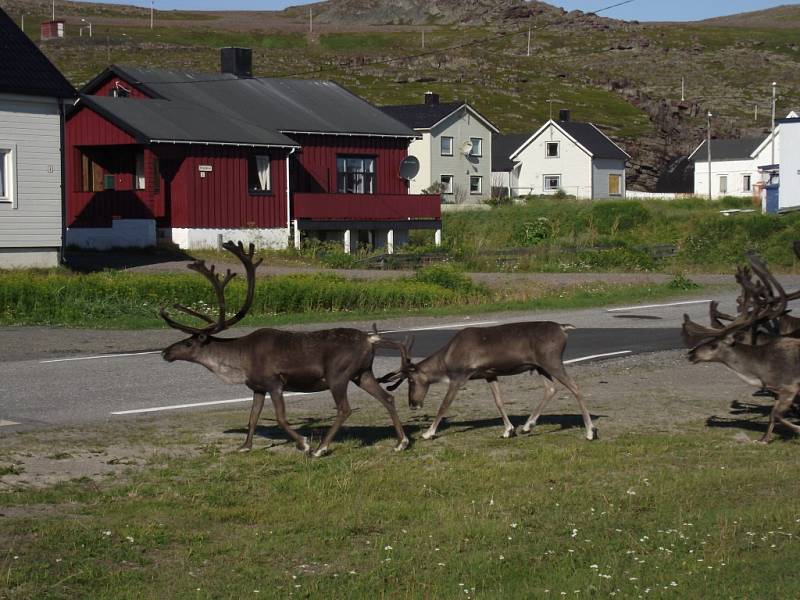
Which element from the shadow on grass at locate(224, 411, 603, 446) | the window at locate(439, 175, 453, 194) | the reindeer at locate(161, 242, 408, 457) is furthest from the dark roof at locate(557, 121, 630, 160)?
the reindeer at locate(161, 242, 408, 457)

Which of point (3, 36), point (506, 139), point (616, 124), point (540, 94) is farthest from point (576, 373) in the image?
point (540, 94)

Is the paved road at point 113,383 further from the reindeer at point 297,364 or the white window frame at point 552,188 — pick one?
the white window frame at point 552,188

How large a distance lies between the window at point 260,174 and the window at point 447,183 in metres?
33.6

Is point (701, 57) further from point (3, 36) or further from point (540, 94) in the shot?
point (3, 36)

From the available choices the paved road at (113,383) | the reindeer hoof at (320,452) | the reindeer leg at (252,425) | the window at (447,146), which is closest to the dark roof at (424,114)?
the window at (447,146)

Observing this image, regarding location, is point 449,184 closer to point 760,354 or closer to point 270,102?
point 270,102

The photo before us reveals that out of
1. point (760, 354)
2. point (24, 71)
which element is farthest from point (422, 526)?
point (24, 71)

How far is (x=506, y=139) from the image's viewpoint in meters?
97.5

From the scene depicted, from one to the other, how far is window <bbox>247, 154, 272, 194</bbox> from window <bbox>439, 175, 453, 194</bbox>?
110 feet

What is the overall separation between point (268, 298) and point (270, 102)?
87.1 ft

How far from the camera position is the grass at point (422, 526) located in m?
7.80

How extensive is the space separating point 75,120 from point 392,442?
36.5 metres

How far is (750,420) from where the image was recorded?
1410 cm

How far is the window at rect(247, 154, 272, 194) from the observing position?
47781 mm
